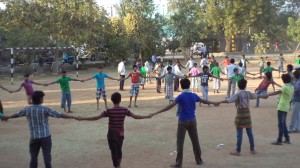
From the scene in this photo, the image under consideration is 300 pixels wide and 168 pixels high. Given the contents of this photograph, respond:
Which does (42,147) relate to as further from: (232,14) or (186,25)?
(232,14)

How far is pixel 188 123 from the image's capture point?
22.6ft

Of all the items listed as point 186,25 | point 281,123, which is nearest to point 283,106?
point 281,123

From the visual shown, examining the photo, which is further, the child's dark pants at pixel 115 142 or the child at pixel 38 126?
the child's dark pants at pixel 115 142

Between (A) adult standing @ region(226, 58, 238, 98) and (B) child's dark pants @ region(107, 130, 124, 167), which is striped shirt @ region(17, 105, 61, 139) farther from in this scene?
(A) adult standing @ region(226, 58, 238, 98)

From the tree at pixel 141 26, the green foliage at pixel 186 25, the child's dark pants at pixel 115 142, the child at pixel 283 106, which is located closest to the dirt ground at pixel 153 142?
the child at pixel 283 106

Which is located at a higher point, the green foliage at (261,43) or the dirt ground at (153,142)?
the green foliage at (261,43)

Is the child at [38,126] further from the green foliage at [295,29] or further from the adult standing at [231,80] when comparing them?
the green foliage at [295,29]

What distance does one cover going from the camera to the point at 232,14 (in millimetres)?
45469

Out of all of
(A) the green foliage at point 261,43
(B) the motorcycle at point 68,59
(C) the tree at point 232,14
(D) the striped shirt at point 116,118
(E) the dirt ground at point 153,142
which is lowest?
(E) the dirt ground at point 153,142

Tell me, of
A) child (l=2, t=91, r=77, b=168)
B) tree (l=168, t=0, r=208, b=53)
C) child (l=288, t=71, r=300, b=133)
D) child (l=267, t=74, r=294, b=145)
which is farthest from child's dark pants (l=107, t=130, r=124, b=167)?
tree (l=168, t=0, r=208, b=53)

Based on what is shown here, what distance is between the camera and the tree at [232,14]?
45469mm

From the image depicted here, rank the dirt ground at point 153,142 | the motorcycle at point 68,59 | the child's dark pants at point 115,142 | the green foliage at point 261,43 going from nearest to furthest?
1. the child's dark pants at point 115,142
2. the dirt ground at point 153,142
3. the motorcycle at point 68,59
4. the green foliage at point 261,43

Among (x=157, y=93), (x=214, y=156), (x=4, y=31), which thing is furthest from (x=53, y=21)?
(x=214, y=156)

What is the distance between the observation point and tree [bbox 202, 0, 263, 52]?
4547cm
